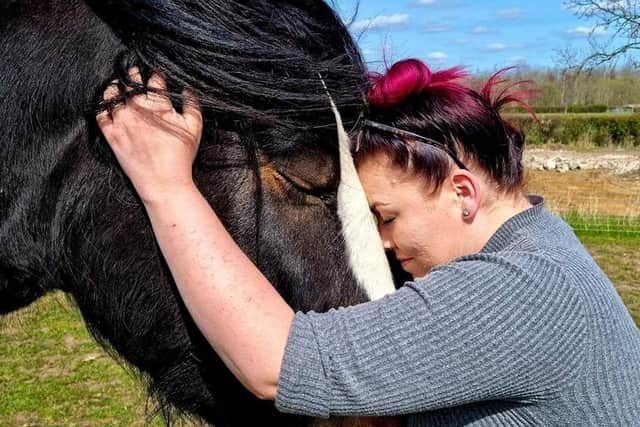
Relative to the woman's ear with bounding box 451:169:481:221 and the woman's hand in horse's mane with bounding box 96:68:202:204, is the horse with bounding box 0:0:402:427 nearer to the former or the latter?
the woman's hand in horse's mane with bounding box 96:68:202:204

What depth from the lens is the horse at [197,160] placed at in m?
1.37

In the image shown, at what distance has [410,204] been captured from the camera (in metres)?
1.55

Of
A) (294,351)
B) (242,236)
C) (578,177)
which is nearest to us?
(294,351)

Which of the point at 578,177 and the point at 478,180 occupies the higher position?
the point at 478,180

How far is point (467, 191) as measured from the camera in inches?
61.4

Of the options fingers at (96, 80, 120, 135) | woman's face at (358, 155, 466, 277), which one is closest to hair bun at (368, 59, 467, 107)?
woman's face at (358, 155, 466, 277)

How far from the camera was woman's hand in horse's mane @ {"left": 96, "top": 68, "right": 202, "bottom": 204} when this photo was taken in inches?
52.9

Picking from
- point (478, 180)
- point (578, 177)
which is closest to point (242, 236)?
point (478, 180)

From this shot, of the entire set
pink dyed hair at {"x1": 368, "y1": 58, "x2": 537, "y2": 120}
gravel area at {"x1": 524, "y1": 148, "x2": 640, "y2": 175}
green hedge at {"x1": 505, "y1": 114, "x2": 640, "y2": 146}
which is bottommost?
gravel area at {"x1": 524, "y1": 148, "x2": 640, "y2": 175}

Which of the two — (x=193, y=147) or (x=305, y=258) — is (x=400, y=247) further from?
(x=193, y=147)

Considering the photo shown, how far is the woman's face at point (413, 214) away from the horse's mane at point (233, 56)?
0.58 feet

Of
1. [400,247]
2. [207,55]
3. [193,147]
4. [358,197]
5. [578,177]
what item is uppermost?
[207,55]

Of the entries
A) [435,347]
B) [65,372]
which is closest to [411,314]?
[435,347]

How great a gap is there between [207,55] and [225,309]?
49cm
